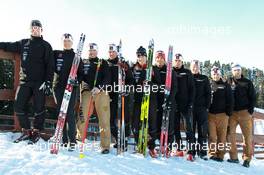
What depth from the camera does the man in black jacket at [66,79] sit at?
618 centimetres

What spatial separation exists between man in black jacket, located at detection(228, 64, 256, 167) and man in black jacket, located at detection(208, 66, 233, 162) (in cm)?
24

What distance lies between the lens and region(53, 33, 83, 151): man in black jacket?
20.3 ft

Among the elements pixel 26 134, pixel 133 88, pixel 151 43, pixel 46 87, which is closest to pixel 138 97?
pixel 133 88

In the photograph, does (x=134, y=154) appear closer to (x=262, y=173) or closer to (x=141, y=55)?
(x=141, y=55)

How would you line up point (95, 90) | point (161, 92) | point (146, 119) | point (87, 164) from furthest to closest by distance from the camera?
point (161, 92) → point (146, 119) → point (95, 90) → point (87, 164)

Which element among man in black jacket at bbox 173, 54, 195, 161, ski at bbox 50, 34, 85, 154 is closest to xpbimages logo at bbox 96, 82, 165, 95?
man in black jacket at bbox 173, 54, 195, 161

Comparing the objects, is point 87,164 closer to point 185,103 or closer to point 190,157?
point 190,157

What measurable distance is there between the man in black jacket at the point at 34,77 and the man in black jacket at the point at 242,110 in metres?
4.22

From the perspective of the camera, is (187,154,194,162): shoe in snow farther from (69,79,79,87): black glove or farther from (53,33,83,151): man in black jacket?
(69,79,79,87): black glove

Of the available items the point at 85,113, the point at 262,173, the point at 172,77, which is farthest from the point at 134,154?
the point at 262,173

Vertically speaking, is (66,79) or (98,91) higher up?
(66,79)

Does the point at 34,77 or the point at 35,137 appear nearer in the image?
the point at 34,77

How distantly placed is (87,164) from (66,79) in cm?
176

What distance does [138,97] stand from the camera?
6953 millimetres
